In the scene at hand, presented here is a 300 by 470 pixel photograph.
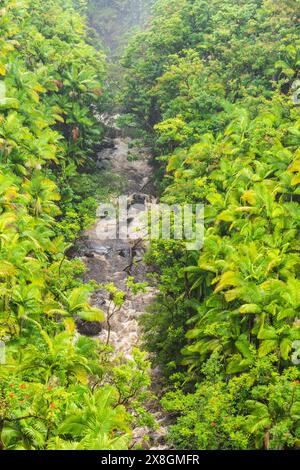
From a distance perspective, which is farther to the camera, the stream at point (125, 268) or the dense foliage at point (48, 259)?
the stream at point (125, 268)

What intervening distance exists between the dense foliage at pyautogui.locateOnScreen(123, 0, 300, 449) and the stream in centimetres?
100

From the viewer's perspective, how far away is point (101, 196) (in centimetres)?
2583

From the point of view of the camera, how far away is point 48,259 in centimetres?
1902

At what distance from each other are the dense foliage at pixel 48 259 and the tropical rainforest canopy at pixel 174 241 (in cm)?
6

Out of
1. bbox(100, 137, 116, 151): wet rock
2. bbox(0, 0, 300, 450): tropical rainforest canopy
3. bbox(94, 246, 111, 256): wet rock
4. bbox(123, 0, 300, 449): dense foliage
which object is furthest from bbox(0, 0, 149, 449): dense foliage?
bbox(100, 137, 116, 151): wet rock

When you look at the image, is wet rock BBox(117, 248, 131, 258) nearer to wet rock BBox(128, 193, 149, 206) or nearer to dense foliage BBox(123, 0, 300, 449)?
dense foliage BBox(123, 0, 300, 449)

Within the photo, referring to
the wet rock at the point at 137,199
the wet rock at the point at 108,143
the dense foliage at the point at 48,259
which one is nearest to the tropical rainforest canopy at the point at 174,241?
the dense foliage at the point at 48,259

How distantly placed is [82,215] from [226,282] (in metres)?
10.9

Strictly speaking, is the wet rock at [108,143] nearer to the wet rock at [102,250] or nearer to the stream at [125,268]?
the stream at [125,268]

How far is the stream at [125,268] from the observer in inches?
625

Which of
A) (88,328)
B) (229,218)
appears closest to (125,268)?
(88,328)

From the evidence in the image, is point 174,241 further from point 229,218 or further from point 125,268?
point 125,268

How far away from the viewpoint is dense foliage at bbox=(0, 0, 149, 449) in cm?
1061
